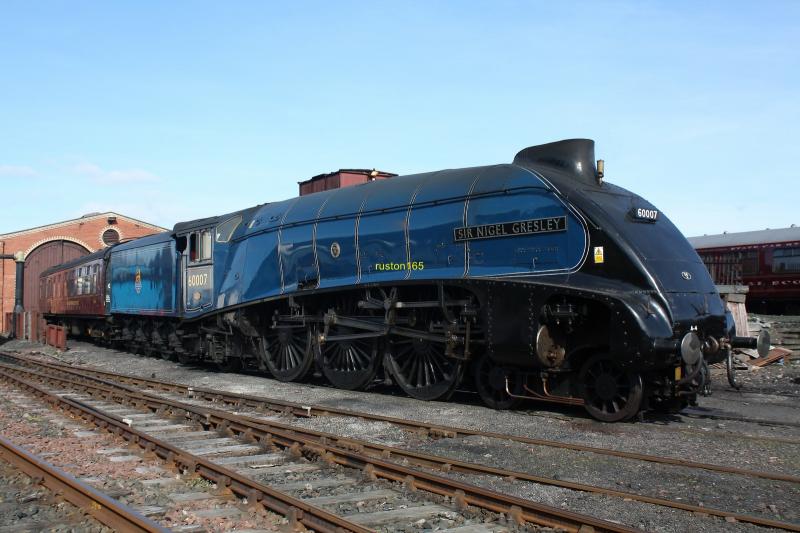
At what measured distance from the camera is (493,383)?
395 inches

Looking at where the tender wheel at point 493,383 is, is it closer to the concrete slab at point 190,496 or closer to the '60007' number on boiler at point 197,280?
the concrete slab at point 190,496

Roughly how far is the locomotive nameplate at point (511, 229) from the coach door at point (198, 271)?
24.0 feet

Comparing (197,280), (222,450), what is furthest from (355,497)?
(197,280)

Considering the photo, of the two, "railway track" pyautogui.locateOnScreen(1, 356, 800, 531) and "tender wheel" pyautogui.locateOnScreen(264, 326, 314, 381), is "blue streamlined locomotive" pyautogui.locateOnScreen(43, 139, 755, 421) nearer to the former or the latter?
"tender wheel" pyautogui.locateOnScreen(264, 326, 314, 381)

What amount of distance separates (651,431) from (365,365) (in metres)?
5.45

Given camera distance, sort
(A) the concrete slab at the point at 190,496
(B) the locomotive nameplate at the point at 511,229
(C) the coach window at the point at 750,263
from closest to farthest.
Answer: (A) the concrete slab at the point at 190,496 < (B) the locomotive nameplate at the point at 511,229 < (C) the coach window at the point at 750,263

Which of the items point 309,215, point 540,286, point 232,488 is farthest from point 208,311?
point 232,488

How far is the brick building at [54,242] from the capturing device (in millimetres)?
40156

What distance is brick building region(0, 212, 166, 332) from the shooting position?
40.2 meters

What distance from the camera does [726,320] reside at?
9.58 meters

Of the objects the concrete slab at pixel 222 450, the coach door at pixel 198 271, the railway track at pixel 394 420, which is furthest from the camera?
the coach door at pixel 198 271

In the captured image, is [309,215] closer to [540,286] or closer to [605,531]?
[540,286]

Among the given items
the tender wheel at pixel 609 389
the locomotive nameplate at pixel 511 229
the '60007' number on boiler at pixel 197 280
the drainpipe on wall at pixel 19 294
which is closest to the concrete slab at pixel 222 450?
the tender wheel at pixel 609 389

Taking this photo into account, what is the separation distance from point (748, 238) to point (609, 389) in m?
21.9
